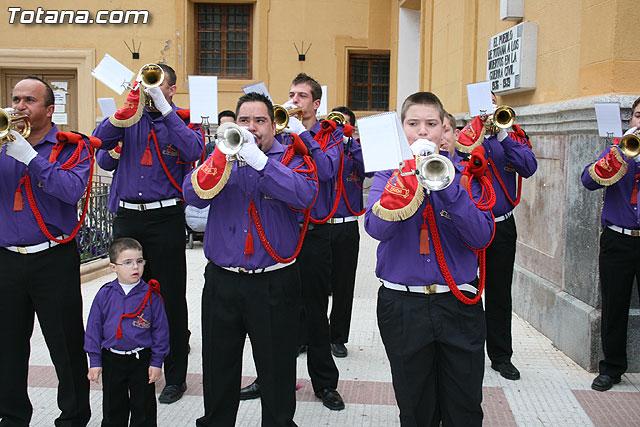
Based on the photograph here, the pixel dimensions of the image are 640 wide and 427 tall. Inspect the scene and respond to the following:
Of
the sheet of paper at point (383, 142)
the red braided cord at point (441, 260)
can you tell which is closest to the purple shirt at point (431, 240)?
the red braided cord at point (441, 260)

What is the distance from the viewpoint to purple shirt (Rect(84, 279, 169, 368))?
3795 millimetres

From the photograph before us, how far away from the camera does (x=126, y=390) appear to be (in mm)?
3863

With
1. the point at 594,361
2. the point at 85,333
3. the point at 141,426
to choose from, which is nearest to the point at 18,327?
the point at 85,333

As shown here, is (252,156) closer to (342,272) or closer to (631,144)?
(342,272)

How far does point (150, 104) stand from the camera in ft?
14.7

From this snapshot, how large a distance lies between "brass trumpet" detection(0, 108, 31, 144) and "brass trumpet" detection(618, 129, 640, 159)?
3897 millimetres

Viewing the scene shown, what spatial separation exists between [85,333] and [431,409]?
210cm

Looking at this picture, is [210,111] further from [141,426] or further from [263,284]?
[141,426]

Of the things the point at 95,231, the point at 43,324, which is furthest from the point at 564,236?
the point at 95,231

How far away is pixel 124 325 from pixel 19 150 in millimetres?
1153

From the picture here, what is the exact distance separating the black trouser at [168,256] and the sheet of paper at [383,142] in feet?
7.45

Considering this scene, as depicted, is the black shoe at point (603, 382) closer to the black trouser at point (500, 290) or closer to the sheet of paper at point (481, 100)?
the black trouser at point (500, 290)

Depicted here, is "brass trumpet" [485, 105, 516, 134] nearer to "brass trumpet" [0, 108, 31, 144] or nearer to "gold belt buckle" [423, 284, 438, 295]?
"gold belt buckle" [423, 284, 438, 295]

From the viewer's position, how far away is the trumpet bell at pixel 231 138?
10.5 ft
